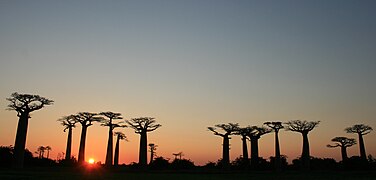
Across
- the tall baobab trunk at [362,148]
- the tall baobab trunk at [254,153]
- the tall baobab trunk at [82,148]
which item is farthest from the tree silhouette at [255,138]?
the tall baobab trunk at [82,148]

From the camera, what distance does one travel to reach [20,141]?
50.0 metres

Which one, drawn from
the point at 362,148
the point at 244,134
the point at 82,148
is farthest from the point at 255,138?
the point at 82,148

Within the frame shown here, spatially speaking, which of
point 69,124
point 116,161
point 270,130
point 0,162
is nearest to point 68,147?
point 69,124

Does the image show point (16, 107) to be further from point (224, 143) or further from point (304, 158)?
point (304, 158)

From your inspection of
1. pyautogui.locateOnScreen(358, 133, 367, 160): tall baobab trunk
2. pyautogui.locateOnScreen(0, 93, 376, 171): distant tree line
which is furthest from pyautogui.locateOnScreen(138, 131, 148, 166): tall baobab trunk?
pyautogui.locateOnScreen(358, 133, 367, 160): tall baobab trunk

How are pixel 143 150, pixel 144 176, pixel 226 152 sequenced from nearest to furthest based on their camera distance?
pixel 144 176 → pixel 143 150 → pixel 226 152

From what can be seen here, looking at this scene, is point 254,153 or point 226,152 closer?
point 226,152

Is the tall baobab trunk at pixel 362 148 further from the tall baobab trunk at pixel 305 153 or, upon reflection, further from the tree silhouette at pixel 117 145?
the tree silhouette at pixel 117 145

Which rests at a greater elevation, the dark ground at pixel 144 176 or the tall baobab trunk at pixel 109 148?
the tall baobab trunk at pixel 109 148

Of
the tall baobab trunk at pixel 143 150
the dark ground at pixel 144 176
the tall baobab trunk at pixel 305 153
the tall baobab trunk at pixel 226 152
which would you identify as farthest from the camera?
the tall baobab trunk at pixel 226 152

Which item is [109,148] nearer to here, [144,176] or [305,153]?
[144,176]

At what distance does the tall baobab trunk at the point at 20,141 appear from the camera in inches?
1892

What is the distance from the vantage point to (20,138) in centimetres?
5009

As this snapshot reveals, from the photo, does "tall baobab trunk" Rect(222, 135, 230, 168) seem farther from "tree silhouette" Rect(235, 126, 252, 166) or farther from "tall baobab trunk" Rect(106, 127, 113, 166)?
"tall baobab trunk" Rect(106, 127, 113, 166)
